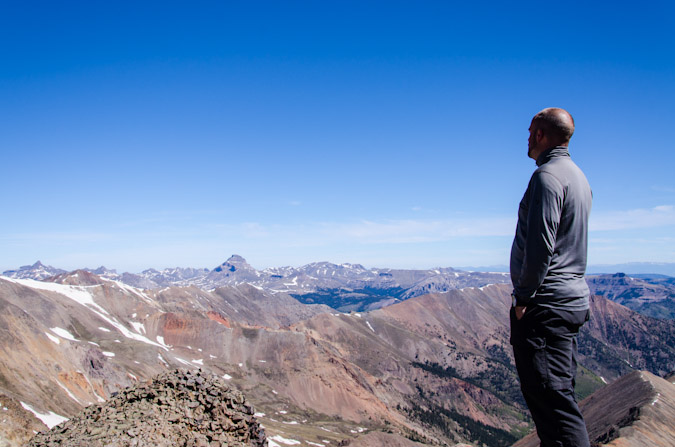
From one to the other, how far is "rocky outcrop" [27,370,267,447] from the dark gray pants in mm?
10496

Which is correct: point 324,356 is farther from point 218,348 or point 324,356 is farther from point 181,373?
point 181,373

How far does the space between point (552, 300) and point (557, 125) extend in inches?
95.6

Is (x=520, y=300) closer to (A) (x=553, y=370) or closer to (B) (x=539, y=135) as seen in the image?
(A) (x=553, y=370)

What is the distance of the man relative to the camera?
203 inches

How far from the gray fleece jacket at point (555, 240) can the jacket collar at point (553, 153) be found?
0.15 metres

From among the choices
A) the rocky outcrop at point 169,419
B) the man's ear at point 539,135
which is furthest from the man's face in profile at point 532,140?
the rocky outcrop at point 169,419

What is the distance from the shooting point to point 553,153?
19.1ft

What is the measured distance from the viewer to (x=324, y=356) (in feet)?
551

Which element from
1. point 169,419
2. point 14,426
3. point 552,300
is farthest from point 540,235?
point 14,426

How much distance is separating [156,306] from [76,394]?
470ft

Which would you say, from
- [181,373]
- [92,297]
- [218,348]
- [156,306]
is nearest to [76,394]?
[181,373]

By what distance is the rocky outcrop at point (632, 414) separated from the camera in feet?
88.8

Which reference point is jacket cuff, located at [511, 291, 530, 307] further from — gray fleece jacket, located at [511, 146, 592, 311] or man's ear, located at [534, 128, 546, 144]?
man's ear, located at [534, 128, 546, 144]

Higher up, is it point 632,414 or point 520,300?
point 520,300
